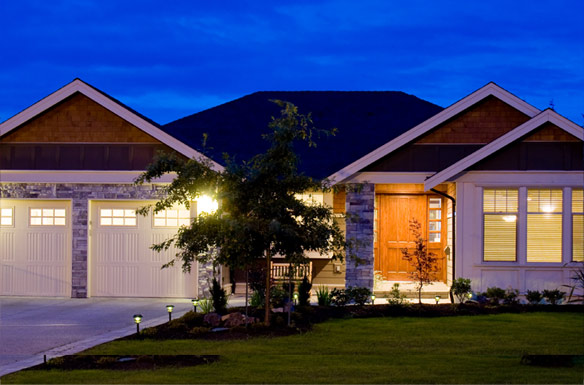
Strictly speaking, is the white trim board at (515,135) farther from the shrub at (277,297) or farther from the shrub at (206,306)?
the shrub at (206,306)

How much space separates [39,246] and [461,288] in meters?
9.71

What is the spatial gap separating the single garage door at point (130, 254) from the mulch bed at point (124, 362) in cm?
789

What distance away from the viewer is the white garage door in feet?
58.3

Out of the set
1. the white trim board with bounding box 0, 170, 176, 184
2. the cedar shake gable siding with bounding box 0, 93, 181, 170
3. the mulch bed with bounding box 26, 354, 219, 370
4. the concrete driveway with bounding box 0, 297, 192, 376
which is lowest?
the concrete driveway with bounding box 0, 297, 192, 376

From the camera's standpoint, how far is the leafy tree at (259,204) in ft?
38.4

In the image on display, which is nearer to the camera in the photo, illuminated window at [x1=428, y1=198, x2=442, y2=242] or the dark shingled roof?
illuminated window at [x1=428, y1=198, x2=442, y2=242]

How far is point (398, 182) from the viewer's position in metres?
17.0

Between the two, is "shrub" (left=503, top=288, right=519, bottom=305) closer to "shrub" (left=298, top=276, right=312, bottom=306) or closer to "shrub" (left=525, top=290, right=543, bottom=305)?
"shrub" (left=525, top=290, right=543, bottom=305)

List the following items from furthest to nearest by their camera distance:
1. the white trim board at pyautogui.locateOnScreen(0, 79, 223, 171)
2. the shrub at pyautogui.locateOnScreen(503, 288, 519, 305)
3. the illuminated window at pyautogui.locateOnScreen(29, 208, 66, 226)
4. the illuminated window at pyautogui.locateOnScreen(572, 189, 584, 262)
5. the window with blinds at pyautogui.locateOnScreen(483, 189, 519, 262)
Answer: the illuminated window at pyautogui.locateOnScreen(29, 208, 66, 226) → the white trim board at pyautogui.locateOnScreen(0, 79, 223, 171) → the window with blinds at pyautogui.locateOnScreen(483, 189, 519, 262) → the illuminated window at pyautogui.locateOnScreen(572, 189, 584, 262) → the shrub at pyautogui.locateOnScreen(503, 288, 519, 305)

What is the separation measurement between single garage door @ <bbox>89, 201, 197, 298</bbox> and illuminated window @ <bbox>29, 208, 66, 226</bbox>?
77 cm

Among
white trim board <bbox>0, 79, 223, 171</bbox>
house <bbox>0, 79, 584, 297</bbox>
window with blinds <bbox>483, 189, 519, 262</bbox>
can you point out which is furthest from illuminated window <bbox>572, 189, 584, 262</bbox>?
white trim board <bbox>0, 79, 223, 171</bbox>

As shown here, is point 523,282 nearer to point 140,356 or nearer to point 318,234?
point 318,234

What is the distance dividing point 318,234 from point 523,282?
6494mm

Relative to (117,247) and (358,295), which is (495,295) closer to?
(358,295)
